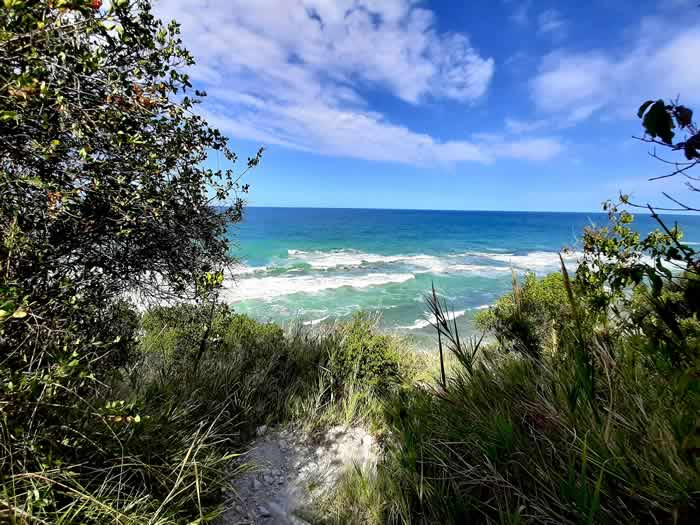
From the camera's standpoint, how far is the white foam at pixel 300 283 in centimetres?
1853

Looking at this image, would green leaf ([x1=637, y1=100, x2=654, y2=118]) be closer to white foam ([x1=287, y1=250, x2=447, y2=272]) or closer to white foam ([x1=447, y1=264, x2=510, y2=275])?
white foam ([x1=287, y1=250, x2=447, y2=272])

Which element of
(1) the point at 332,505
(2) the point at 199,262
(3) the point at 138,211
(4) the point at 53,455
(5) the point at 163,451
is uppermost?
(3) the point at 138,211

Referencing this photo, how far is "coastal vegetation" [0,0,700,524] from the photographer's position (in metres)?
1.65

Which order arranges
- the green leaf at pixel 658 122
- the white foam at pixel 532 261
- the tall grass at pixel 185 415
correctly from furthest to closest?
the white foam at pixel 532 261, the tall grass at pixel 185 415, the green leaf at pixel 658 122

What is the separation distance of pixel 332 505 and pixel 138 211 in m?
2.85

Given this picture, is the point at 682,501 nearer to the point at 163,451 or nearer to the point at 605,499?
the point at 605,499

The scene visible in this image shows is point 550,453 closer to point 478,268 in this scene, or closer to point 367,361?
point 367,361

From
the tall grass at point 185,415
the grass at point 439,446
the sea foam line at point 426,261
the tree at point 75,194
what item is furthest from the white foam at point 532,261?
the tree at point 75,194

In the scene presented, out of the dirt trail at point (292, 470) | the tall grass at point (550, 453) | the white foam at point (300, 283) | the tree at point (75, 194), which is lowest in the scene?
the white foam at point (300, 283)

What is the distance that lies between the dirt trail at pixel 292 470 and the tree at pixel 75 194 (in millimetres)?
1502

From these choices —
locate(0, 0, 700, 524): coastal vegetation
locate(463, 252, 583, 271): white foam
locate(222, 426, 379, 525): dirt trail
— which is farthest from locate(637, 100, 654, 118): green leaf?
locate(463, 252, 583, 271): white foam

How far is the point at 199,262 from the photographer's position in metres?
3.38

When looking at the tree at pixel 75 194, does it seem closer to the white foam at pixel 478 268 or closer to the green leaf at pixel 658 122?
the green leaf at pixel 658 122

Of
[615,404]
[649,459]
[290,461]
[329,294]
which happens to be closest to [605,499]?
[649,459]
